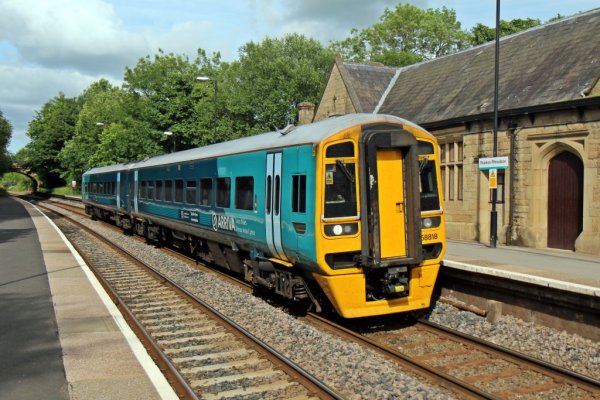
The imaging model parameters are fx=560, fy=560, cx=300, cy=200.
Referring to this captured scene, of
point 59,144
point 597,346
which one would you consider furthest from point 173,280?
point 59,144

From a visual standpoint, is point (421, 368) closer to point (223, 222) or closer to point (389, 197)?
point (389, 197)

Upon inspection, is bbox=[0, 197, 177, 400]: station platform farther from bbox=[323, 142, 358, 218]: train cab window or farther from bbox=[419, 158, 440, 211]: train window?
bbox=[419, 158, 440, 211]: train window

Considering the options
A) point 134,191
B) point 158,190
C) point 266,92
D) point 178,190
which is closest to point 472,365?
point 178,190

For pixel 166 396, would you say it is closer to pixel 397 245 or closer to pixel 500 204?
pixel 397 245

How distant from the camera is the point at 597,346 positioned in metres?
7.50

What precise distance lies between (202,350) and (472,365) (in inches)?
138

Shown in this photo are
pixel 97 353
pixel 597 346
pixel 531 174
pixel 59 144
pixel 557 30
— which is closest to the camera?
pixel 97 353

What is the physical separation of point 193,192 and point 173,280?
100 inches

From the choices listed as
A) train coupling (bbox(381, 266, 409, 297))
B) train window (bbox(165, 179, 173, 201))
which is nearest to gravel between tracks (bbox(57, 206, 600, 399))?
train coupling (bbox(381, 266, 409, 297))

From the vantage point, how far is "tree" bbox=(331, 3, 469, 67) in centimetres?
5444

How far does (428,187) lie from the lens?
8.84 m

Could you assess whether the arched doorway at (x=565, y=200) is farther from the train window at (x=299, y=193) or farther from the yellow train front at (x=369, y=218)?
the train window at (x=299, y=193)

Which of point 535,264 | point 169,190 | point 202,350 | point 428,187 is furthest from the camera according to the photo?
point 169,190

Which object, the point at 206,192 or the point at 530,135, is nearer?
the point at 206,192
